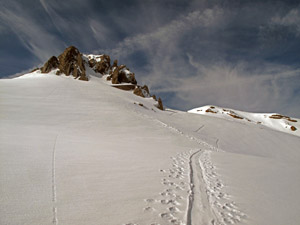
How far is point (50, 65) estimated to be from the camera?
234 ft

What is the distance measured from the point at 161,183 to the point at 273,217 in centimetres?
308

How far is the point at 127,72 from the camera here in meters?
77.8

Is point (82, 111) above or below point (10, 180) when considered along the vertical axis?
above

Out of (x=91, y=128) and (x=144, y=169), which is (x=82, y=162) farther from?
(x=91, y=128)

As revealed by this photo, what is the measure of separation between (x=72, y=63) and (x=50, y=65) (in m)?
10.5

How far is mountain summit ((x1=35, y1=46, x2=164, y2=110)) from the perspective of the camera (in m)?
68.3

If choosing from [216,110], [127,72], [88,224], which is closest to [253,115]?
[216,110]

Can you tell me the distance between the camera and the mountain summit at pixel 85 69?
2689 inches

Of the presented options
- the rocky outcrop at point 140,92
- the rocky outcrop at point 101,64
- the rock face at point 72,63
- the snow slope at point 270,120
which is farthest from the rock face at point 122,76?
the snow slope at point 270,120

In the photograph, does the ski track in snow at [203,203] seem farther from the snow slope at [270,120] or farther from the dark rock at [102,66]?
the snow slope at [270,120]

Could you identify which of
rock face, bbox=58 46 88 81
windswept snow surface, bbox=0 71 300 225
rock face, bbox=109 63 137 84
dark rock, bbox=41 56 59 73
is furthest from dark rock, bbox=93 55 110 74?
windswept snow surface, bbox=0 71 300 225

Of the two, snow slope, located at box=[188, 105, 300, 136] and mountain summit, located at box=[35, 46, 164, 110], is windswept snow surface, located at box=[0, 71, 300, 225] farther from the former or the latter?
snow slope, located at box=[188, 105, 300, 136]

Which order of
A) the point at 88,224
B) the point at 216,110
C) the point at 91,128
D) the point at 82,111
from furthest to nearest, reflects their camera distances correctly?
the point at 216,110, the point at 82,111, the point at 91,128, the point at 88,224

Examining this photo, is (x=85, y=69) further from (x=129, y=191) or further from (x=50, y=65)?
(x=129, y=191)
